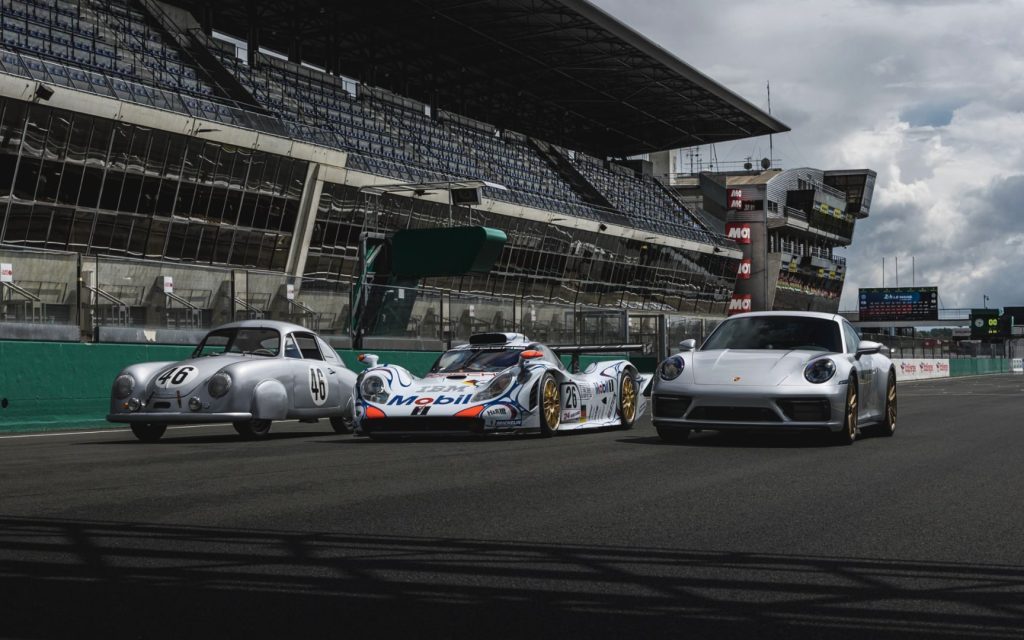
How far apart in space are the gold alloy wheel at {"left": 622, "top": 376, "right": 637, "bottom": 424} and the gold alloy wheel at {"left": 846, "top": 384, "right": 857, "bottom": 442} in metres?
3.47

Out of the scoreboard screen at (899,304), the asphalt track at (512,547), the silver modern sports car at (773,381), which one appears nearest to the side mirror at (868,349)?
the silver modern sports car at (773,381)

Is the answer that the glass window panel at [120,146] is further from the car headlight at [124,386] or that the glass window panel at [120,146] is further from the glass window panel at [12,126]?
the car headlight at [124,386]

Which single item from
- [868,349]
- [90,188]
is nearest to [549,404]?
[868,349]

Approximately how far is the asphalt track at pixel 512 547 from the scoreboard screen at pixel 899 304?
80.2m

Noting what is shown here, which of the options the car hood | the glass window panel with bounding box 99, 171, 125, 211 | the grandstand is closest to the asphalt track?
the car hood

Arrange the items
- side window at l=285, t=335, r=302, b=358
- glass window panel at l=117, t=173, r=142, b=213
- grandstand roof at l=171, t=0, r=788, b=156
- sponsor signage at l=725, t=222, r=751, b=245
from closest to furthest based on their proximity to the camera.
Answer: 1. side window at l=285, t=335, r=302, b=358
2. glass window panel at l=117, t=173, r=142, b=213
3. grandstand roof at l=171, t=0, r=788, b=156
4. sponsor signage at l=725, t=222, r=751, b=245

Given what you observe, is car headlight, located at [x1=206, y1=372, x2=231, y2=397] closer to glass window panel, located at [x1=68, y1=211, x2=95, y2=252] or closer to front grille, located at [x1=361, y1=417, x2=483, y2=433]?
front grille, located at [x1=361, y1=417, x2=483, y2=433]

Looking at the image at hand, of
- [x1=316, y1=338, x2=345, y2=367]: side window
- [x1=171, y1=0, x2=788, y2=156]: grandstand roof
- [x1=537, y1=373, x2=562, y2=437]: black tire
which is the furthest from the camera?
[x1=171, y1=0, x2=788, y2=156]: grandstand roof

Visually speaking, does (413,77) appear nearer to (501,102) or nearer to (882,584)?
(501,102)

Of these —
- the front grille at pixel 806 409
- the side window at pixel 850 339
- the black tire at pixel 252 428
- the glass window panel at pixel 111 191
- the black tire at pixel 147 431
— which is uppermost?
the glass window panel at pixel 111 191

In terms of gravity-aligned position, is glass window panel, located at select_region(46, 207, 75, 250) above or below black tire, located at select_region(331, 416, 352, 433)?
above

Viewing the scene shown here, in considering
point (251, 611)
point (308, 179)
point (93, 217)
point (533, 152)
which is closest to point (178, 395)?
point (251, 611)

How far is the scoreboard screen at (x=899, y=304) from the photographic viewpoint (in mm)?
85625

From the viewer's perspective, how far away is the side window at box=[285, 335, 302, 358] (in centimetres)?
1329
